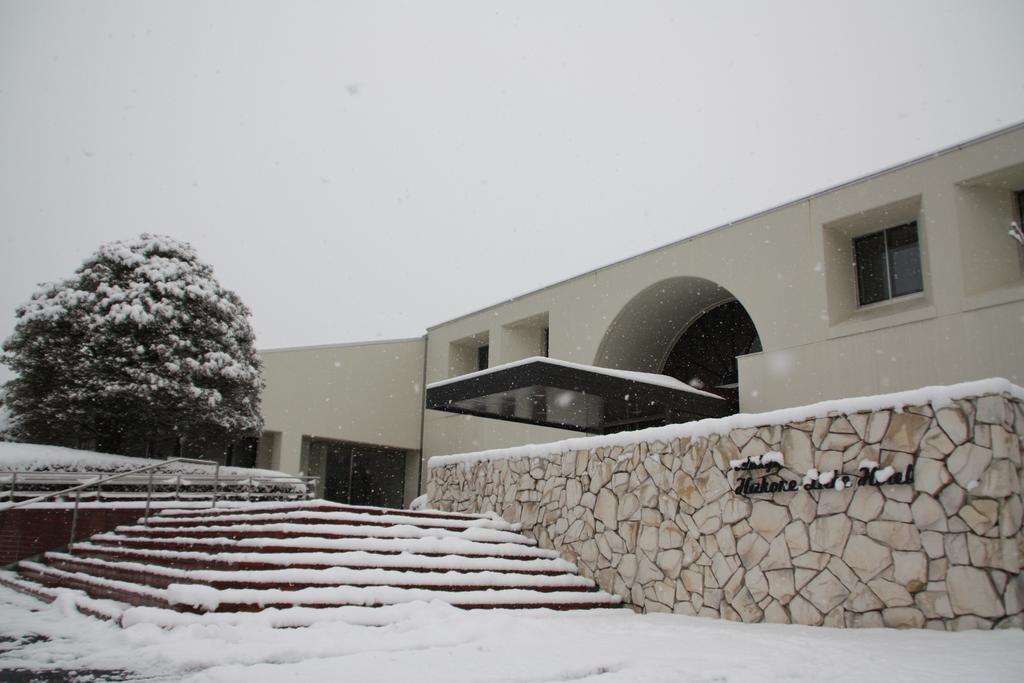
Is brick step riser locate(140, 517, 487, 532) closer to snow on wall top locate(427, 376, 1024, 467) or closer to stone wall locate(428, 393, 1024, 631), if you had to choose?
stone wall locate(428, 393, 1024, 631)

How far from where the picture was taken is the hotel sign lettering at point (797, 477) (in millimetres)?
6566

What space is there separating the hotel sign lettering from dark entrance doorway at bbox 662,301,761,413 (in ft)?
27.1

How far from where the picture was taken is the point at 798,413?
7.42m

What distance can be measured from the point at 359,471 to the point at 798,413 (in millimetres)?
17784

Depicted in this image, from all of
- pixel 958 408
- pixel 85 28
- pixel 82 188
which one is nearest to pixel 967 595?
pixel 958 408

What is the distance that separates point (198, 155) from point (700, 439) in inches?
3050

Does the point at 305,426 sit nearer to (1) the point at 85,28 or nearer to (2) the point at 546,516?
(2) the point at 546,516

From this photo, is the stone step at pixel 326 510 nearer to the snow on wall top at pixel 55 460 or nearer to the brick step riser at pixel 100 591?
the brick step riser at pixel 100 591

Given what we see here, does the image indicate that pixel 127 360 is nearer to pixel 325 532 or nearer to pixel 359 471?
pixel 359 471

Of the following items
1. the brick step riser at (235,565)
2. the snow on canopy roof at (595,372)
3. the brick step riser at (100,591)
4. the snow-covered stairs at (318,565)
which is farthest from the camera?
the snow on canopy roof at (595,372)

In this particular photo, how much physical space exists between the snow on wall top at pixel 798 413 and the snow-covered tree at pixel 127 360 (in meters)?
8.99

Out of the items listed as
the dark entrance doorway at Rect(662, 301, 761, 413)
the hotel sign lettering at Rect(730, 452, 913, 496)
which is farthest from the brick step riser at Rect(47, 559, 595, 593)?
the dark entrance doorway at Rect(662, 301, 761, 413)

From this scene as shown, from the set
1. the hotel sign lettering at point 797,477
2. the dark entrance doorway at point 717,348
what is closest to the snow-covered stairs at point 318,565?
the hotel sign lettering at point 797,477

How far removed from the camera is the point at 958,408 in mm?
6305
